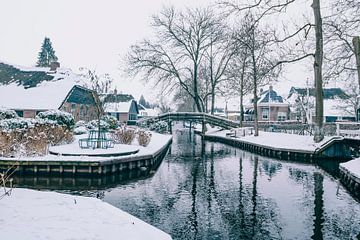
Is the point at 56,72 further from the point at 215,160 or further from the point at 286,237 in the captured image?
the point at 286,237

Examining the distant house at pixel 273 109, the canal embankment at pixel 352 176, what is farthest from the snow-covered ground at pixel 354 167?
the distant house at pixel 273 109

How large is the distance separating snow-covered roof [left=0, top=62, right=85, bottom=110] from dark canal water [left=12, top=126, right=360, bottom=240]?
25762 millimetres

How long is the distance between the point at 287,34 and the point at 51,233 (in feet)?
80.3

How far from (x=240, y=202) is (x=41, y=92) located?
3730cm

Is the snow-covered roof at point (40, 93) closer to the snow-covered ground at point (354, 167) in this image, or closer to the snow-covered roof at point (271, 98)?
the snow-covered ground at point (354, 167)

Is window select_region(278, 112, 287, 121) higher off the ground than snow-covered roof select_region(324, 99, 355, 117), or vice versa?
snow-covered roof select_region(324, 99, 355, 117)

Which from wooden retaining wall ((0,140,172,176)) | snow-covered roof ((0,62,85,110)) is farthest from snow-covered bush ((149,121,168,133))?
wooden retaining wall ((0,140,172,176))

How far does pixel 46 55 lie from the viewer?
84562 mm

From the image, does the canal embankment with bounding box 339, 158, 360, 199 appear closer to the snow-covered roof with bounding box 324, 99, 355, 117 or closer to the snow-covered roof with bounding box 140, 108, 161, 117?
the snow-covered roof with bounding box 324, 99, 355, 117

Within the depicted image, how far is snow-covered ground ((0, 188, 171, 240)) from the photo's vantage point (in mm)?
6688

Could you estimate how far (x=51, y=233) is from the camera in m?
6.68

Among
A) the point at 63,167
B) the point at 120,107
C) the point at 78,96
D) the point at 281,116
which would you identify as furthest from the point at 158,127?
the point at 281,116

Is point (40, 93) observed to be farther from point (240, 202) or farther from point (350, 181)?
point (350, 181)

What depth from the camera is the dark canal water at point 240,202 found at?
958 centimetres
